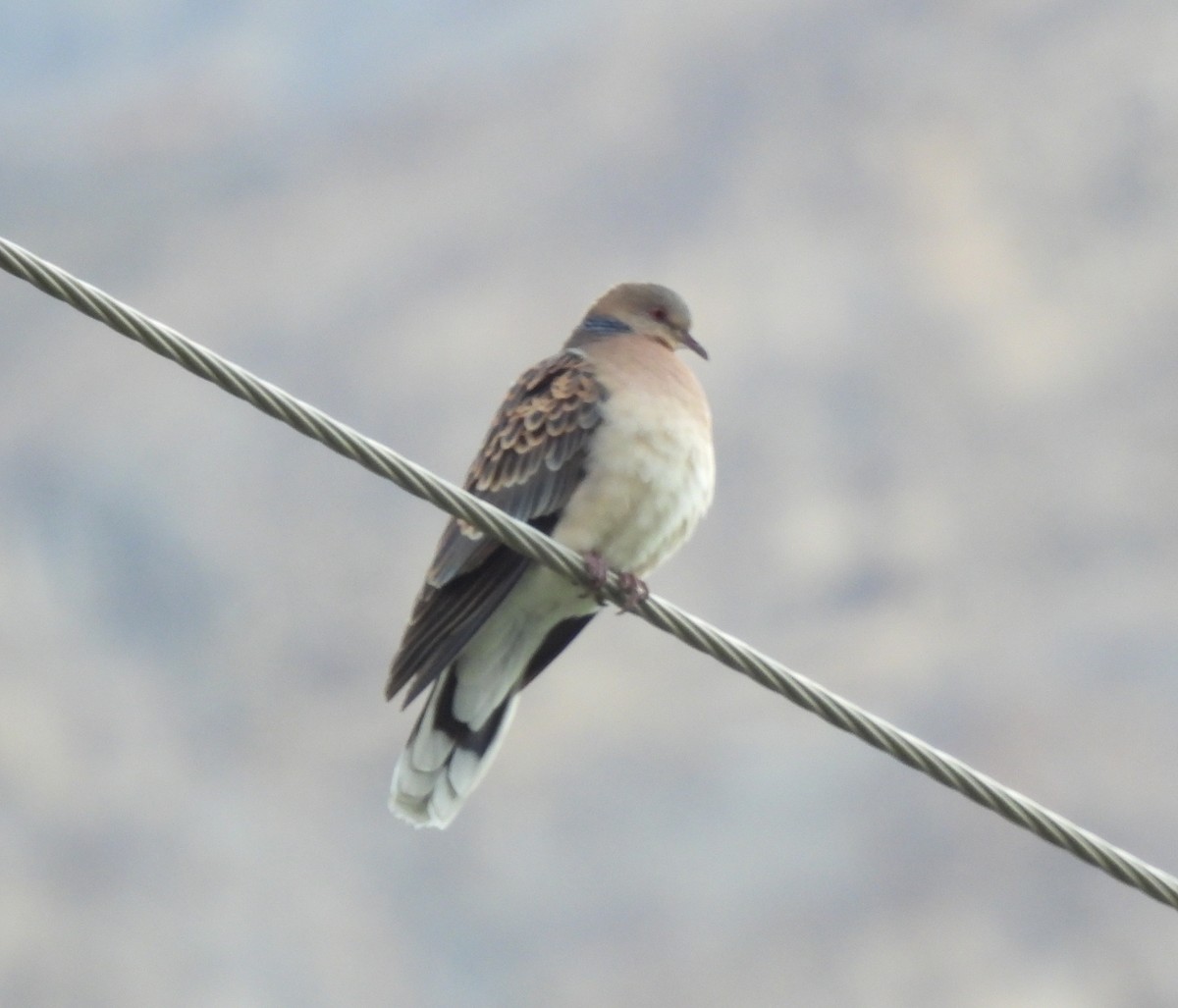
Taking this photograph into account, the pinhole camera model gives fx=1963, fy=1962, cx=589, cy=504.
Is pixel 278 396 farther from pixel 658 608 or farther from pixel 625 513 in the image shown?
pixel 625 513

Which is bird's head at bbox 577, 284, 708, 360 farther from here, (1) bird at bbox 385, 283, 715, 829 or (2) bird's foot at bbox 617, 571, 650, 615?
(2) bird's foot at bbox 617, 571, 650, 615

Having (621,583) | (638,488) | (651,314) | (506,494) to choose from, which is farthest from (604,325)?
(621,583)

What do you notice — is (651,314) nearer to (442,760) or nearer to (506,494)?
(506,494)

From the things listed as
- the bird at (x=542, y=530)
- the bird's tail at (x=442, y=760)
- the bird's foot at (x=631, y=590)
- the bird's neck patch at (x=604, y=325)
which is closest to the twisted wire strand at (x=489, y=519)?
the bird's foot at (x=631, y=590)

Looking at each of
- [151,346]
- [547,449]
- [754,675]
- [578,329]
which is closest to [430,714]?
[547,449]

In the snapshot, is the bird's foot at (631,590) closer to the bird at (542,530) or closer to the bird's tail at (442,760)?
the bird at (542,530)

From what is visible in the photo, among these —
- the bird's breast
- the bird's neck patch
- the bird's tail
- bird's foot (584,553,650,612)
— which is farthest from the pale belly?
the bird's neck patch

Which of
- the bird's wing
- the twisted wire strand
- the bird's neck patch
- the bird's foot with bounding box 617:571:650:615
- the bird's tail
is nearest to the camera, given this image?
the twisted wire strand

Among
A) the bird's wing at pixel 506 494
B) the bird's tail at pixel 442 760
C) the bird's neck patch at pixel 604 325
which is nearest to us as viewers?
the bird's wing at pixel 506 494
